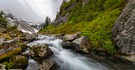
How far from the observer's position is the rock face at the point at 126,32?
24844 mm

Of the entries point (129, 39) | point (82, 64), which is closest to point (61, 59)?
point (82, 64)

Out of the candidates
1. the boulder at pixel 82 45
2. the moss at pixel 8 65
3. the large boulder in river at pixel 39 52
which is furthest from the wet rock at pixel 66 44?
the moss at pixel 8 65

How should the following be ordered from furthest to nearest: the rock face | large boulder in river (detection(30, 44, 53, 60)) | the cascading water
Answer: the rock face, the cascading water, large boulder in river (detection(30, 44, 53, 60))

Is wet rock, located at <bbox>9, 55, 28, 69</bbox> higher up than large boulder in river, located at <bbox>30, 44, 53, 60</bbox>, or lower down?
lower down

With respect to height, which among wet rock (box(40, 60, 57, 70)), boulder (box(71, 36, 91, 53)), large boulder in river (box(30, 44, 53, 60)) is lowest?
wet rock (box(40, 60, 57, 70))

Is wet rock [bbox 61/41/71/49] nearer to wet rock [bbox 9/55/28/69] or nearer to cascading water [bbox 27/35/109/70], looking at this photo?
cascading water [bbox 27/35/109/70]

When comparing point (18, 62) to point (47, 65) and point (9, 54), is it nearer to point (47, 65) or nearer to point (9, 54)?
point (9, 54)

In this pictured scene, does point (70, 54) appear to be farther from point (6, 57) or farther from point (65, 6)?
point (65, 6)

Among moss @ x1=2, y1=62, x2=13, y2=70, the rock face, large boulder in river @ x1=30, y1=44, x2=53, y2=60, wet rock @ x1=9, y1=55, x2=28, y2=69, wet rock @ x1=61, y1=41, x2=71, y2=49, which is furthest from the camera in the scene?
wet rock @ x1=61, y1=41, x2=71, y2=49

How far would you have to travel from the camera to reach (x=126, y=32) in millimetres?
26531

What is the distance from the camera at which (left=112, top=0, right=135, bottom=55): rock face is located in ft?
81.5

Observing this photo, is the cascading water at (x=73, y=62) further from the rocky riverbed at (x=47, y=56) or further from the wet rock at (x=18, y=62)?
the wet rock at (x=18, y=62)

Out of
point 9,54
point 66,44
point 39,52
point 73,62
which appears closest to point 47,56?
point 39,52

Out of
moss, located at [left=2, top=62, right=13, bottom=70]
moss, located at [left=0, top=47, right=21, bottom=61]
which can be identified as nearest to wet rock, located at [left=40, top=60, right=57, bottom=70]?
moss, located at [left=2, top=62, right=13, bottom=70]
